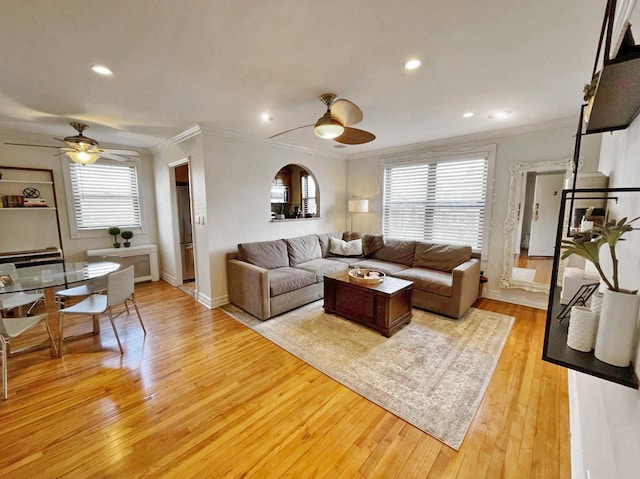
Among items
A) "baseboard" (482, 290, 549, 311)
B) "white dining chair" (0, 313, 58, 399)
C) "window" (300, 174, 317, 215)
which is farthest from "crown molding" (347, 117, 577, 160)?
"white dining chair" (0, 313, 58, 399)

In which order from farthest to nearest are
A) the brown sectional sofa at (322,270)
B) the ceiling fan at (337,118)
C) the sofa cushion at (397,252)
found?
the sofa cushion at (397,252) < the brown sectional sofa at (322,270) < the ceiling fan at (337,118)

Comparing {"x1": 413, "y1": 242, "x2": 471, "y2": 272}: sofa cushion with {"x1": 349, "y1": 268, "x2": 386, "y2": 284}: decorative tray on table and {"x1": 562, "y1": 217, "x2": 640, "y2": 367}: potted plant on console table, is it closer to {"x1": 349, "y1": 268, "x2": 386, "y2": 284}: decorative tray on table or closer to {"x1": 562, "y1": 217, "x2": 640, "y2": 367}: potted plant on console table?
{"x1": 349, "y1": 268, "x2": 386, "y2": 284}: decorative tray on table

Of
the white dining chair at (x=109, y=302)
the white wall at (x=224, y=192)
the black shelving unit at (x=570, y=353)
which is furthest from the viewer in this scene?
the white wall at (x=224, y=192)

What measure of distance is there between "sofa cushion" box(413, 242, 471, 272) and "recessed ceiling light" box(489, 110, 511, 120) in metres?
1.71

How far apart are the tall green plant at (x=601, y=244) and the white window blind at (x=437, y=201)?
11.4ft

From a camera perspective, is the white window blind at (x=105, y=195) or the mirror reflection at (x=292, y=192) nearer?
the white window blind at (x=105, y=195)

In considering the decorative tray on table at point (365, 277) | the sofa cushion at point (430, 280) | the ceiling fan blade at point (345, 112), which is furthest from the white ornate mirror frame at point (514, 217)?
the ceiling fan blade at point (345, 112)

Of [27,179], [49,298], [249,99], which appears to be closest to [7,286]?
[49,298]

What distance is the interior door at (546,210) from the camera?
339 centimetres

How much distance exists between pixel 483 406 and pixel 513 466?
45 centimetres

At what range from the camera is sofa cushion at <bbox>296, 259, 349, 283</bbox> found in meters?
3.94

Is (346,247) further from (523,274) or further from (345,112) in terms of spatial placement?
(345,112)

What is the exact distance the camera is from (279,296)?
3.42m

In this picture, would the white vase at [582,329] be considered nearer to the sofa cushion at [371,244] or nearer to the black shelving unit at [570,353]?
the black shelving unit at [570,353]
